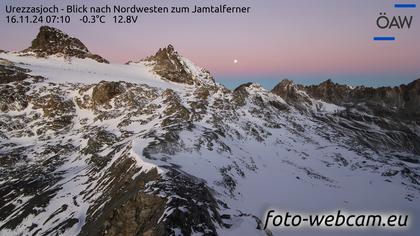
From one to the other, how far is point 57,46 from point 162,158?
153 m

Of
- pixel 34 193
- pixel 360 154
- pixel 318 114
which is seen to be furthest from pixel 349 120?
pixel 34 193

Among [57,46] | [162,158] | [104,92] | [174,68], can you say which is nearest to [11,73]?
[104,92]

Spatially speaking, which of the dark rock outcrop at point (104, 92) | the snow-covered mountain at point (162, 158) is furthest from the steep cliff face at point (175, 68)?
the dark rock outcrop at point (104, 92)

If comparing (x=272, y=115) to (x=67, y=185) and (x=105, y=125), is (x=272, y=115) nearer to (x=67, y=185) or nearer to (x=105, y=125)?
(x=105, y=125)

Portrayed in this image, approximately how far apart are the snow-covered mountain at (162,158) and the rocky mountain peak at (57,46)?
3.89m

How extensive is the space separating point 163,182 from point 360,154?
105772mm

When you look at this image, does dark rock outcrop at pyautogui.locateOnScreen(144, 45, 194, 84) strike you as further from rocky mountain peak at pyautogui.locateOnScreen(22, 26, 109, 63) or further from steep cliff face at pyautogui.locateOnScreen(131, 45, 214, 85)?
rocky mountain peak at pyautogui.locateOnScreen(22, 26, 109, 63)

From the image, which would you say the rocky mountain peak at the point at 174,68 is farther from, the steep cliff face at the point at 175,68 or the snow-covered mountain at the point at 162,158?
the snow-covered mountain at the point at 162,158

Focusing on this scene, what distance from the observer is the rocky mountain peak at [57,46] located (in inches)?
7013

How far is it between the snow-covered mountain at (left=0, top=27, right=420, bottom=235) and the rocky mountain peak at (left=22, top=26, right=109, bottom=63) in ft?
12.8

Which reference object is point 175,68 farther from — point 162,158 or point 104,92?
point 162,158

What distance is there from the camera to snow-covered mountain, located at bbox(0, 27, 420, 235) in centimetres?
3778

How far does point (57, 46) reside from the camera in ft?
604

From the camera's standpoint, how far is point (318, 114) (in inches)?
7549
